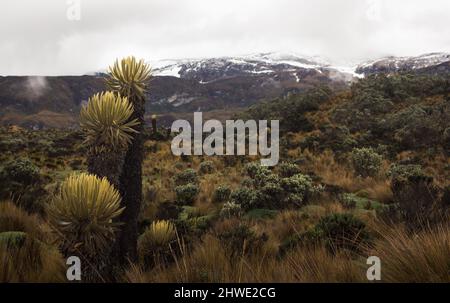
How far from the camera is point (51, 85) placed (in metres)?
176

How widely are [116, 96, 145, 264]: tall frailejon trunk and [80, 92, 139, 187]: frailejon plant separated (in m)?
0.18

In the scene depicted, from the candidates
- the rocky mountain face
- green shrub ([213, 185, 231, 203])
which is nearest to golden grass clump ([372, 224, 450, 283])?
green shrub ([213, 185, 231, 203])

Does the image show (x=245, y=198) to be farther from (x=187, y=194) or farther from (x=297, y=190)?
(x=187, y=194)

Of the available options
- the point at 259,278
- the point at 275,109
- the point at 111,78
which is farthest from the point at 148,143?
the point at 259,278

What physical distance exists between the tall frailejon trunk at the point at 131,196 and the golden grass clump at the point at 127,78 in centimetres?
15

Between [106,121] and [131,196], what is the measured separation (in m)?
0.95

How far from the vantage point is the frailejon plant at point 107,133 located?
179 inches

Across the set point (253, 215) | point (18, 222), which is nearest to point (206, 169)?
point (253, 215)

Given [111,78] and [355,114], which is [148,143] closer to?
[355,114]

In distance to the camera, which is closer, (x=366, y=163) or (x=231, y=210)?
(x=231, y=210)

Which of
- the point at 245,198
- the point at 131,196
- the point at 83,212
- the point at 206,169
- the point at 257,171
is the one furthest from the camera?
Answer: the point at 206,169

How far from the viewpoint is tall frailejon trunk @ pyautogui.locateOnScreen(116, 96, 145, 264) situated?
4.58 m

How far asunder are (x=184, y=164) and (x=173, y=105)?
167864 mm

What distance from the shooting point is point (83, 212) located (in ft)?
12.1
